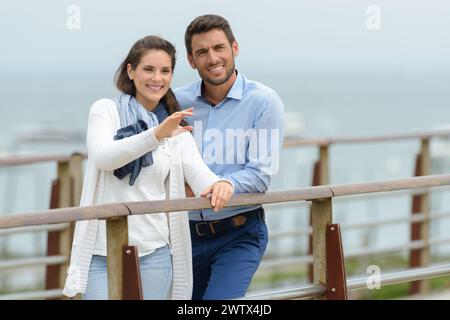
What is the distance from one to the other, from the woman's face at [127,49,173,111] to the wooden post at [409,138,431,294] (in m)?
4.49

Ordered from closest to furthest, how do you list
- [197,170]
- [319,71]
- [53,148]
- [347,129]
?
1. [197,170]
2. [53,148]
3. [347,129]
4. [319,71]

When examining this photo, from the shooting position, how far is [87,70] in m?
60.5

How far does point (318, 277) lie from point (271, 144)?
17.2 inches

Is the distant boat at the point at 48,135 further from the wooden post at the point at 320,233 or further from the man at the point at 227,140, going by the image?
the wooden post at the point at 320,233

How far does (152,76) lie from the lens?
3672 millimetres

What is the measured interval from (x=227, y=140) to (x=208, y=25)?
36 centimetres

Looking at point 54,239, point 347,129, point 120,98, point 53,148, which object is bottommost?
point 347,129

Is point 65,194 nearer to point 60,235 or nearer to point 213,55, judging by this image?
point 60,235

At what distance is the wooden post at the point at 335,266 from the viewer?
3.77 m

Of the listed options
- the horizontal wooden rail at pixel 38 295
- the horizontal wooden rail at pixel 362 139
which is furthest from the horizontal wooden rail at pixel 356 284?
the horizontal wooden rail at pixel 362 139

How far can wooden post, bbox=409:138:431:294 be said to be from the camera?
26.1 ft

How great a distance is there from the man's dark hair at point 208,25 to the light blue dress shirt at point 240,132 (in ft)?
0.51

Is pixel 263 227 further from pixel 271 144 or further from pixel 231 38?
pixel 231 38

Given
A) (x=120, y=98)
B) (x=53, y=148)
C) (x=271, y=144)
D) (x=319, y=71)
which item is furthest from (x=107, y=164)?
(x=319, y=71)
